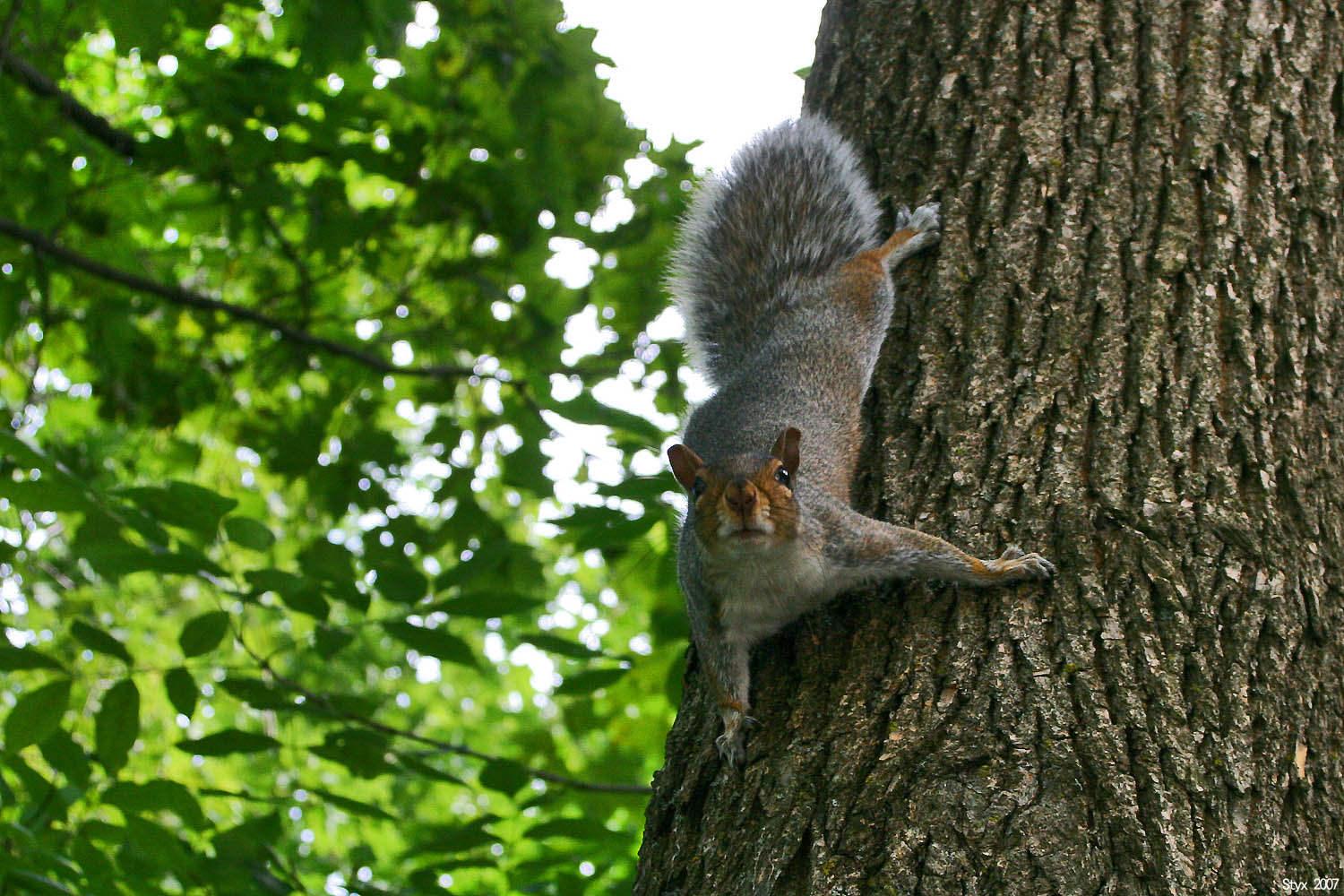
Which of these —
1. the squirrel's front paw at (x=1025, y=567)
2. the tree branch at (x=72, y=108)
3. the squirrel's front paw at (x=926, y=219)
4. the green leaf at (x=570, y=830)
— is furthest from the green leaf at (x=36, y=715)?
the tree branch at (x=72, y=108)

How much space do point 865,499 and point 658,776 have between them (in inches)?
26.3

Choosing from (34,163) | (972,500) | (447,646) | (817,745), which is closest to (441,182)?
(34,163)

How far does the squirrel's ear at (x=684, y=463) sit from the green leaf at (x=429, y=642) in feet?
2.19

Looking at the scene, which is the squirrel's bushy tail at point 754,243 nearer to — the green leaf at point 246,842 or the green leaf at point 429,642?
the green leaf at point 429,642

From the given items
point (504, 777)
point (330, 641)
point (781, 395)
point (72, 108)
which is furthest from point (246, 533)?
point (72, 108)

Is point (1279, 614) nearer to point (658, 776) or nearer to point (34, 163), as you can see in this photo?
point (658, 776)

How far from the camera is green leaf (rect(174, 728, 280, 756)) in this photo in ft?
8.09

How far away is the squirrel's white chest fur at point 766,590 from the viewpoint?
2.15m

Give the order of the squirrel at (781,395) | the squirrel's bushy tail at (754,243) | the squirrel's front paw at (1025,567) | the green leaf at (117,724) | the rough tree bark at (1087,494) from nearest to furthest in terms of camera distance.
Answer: the rough tree bark at (1087,494) < the squirrel's front paw at (1025,567) < the squirrel at (781,395) < the green leaf at (117,724) < the squirrel's bushy tail at (754,243)

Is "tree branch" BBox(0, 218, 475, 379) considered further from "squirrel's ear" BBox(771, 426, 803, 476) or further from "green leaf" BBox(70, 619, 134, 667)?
"squirrel's ear" BBox(771, 426, 803, 476)

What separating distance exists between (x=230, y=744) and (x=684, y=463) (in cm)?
119

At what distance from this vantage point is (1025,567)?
1762 mm

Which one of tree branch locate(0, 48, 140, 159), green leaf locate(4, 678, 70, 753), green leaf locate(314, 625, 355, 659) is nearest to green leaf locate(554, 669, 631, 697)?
green leaf locate(314, 625, 355, 659)

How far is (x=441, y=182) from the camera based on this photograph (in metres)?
4.31
